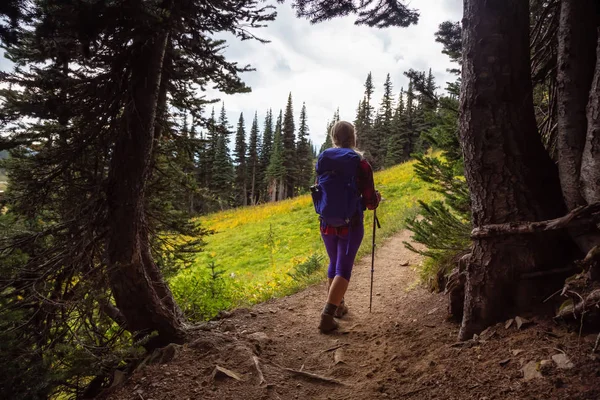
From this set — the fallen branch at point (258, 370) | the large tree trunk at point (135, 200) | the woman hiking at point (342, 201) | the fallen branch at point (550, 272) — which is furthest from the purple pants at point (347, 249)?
the large tree trunk at point (135, 200)

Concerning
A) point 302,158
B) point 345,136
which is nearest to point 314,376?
point 345,136

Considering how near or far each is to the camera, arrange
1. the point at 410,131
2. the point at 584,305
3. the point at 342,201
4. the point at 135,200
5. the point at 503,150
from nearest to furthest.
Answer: the point at 584,305 → the point at 503,150 → the point at 135,200 → the point at 342,201 → the point at 410,131

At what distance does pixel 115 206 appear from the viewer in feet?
11.8

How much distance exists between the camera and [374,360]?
125 inches

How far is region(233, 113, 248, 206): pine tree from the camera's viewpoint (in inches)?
2029

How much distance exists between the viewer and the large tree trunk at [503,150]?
253 cm

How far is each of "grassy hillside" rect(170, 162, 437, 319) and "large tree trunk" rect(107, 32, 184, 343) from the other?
243 cm

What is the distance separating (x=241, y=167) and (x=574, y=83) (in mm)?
51932

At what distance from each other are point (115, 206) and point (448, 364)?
3.46 m

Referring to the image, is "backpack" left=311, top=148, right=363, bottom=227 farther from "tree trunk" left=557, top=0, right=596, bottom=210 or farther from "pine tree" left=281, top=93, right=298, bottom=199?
"pine tree" left=281, top=93, right=298, bottom=199

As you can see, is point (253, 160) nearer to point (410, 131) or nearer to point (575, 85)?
point (410, 131)

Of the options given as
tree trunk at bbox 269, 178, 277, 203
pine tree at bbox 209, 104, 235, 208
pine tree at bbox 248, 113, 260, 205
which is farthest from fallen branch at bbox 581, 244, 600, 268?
pine tree at bbox 248, 113, 260, 205

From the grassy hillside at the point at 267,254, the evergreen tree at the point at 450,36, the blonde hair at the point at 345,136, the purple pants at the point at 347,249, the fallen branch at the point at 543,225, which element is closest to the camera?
the fallen branch at the point at 543,225

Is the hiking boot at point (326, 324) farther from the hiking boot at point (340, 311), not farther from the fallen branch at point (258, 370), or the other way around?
the fallen branch at point (258, 370)
